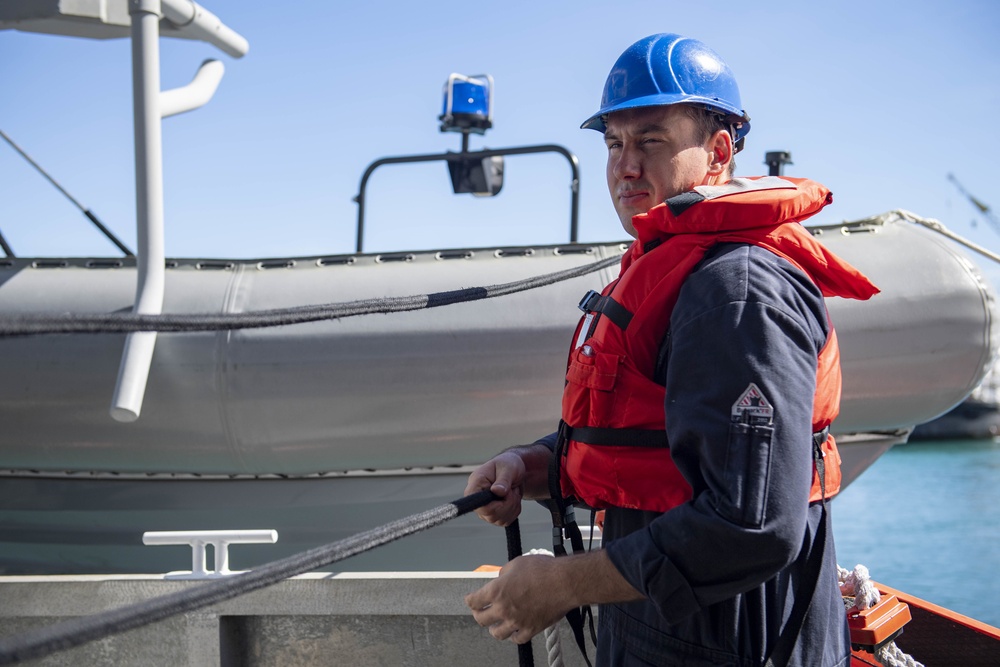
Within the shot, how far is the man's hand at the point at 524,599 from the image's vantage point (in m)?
0.96

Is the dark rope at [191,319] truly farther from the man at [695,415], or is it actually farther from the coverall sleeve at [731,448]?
the coverall sleeve at [731,448]

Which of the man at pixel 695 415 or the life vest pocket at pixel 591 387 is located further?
the life vest pocket at pixel 591 387

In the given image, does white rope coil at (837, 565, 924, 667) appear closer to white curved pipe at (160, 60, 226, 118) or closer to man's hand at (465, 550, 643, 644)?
man's hand at (465, 550, 643, 644)

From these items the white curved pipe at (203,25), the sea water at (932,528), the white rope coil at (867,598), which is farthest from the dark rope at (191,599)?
the sea water at (932,528)

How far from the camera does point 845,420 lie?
312 centimetres

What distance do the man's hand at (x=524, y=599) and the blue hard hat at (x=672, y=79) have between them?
2.07 ft

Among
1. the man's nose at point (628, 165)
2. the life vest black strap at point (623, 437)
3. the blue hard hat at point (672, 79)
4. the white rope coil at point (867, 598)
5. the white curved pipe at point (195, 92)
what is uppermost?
the white curved pipe at point (195, 92)

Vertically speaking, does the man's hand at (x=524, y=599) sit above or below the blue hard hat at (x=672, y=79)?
below

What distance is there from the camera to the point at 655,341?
40.9 inches

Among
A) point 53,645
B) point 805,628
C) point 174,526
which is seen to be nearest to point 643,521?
point 805,628

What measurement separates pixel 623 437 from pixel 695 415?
0.16 metres

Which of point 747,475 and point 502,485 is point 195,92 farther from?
point 747,475

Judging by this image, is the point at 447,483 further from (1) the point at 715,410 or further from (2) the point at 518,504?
(1) the point at 715,410

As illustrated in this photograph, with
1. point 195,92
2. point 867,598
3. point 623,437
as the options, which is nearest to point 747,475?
point 623,437
